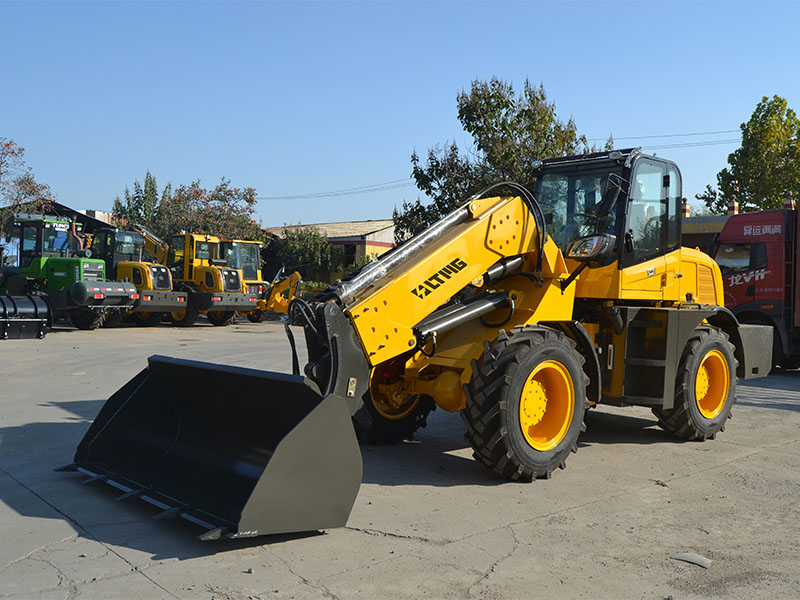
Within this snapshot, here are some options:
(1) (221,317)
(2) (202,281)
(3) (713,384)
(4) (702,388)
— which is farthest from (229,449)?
(1) (221,317)

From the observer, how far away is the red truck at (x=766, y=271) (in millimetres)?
14008

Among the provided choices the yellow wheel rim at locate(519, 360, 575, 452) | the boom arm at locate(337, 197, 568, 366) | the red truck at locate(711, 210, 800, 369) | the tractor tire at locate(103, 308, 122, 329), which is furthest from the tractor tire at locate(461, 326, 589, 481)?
the tractor tire at locate(103, 308, 122, 329)

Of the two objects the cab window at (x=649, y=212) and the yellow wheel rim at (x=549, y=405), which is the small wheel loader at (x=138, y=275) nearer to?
the cab window at (x=649, y=212)

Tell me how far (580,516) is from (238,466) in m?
2.53

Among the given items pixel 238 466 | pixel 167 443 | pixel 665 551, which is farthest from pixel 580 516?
pixel 167 443

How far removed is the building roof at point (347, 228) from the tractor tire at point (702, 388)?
3308 cm

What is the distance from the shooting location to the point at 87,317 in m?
21.5

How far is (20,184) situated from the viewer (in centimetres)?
2948

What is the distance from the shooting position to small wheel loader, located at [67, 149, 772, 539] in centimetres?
500

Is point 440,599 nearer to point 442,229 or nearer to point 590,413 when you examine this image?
point 442,229

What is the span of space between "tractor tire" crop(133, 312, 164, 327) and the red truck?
689 inches

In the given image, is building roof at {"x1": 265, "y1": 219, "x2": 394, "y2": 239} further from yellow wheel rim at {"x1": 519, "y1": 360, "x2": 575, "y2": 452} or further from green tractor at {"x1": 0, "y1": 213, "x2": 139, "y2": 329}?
yellow wheel rim at {"x1": 519, "y1": 360, "x2": 575, "y2": 452}

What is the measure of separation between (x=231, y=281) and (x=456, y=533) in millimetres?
20426

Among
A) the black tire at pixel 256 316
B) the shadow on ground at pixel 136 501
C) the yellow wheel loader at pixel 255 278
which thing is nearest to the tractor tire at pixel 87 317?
the yellow wheel loader at pixel 255 278
